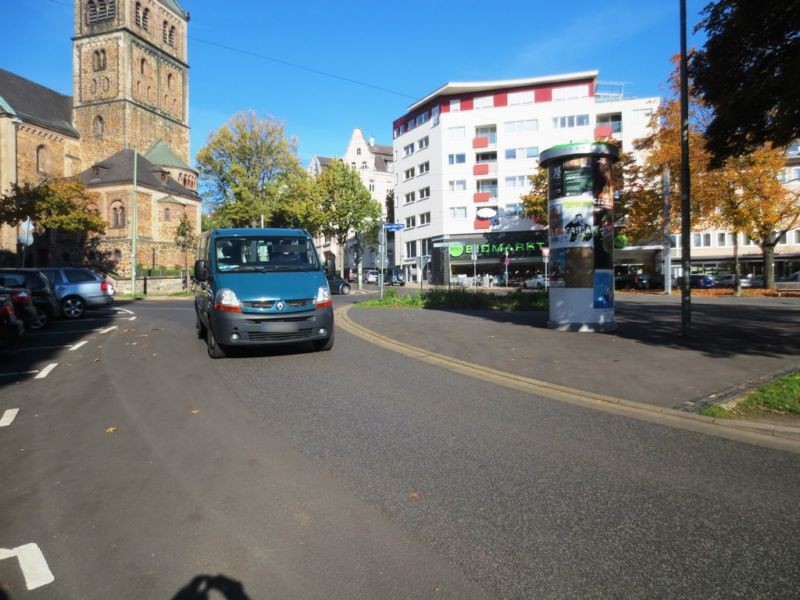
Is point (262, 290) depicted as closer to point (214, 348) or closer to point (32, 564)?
point (214, 348)

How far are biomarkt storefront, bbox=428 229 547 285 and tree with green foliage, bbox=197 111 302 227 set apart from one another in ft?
56.2

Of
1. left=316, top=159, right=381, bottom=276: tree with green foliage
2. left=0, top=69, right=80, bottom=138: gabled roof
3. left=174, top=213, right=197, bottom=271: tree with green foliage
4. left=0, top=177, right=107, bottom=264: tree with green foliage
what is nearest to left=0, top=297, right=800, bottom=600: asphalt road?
left=0, top=177, right=107, bottom=264: tree with green foliage

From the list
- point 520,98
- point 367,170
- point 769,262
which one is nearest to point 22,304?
point 769,262

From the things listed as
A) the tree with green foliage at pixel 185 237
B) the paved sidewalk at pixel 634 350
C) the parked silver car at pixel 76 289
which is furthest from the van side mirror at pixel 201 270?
the tree with green foliage at pixel 185 237

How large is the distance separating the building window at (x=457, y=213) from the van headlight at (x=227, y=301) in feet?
162

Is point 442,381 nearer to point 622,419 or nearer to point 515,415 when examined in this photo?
point 515,415

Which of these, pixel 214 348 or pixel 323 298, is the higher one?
pixel 323 298

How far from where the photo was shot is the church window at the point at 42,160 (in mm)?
55469

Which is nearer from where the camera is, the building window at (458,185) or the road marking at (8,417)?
the road marking at (8,417)

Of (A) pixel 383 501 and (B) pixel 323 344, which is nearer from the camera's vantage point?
(A) pixel 383 501

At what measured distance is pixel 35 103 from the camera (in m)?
57.2

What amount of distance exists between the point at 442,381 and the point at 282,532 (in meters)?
4.55

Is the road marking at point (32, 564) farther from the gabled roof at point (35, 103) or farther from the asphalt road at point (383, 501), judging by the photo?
the gabled roof at point (35, 103)

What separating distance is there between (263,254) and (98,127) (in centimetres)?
5933
